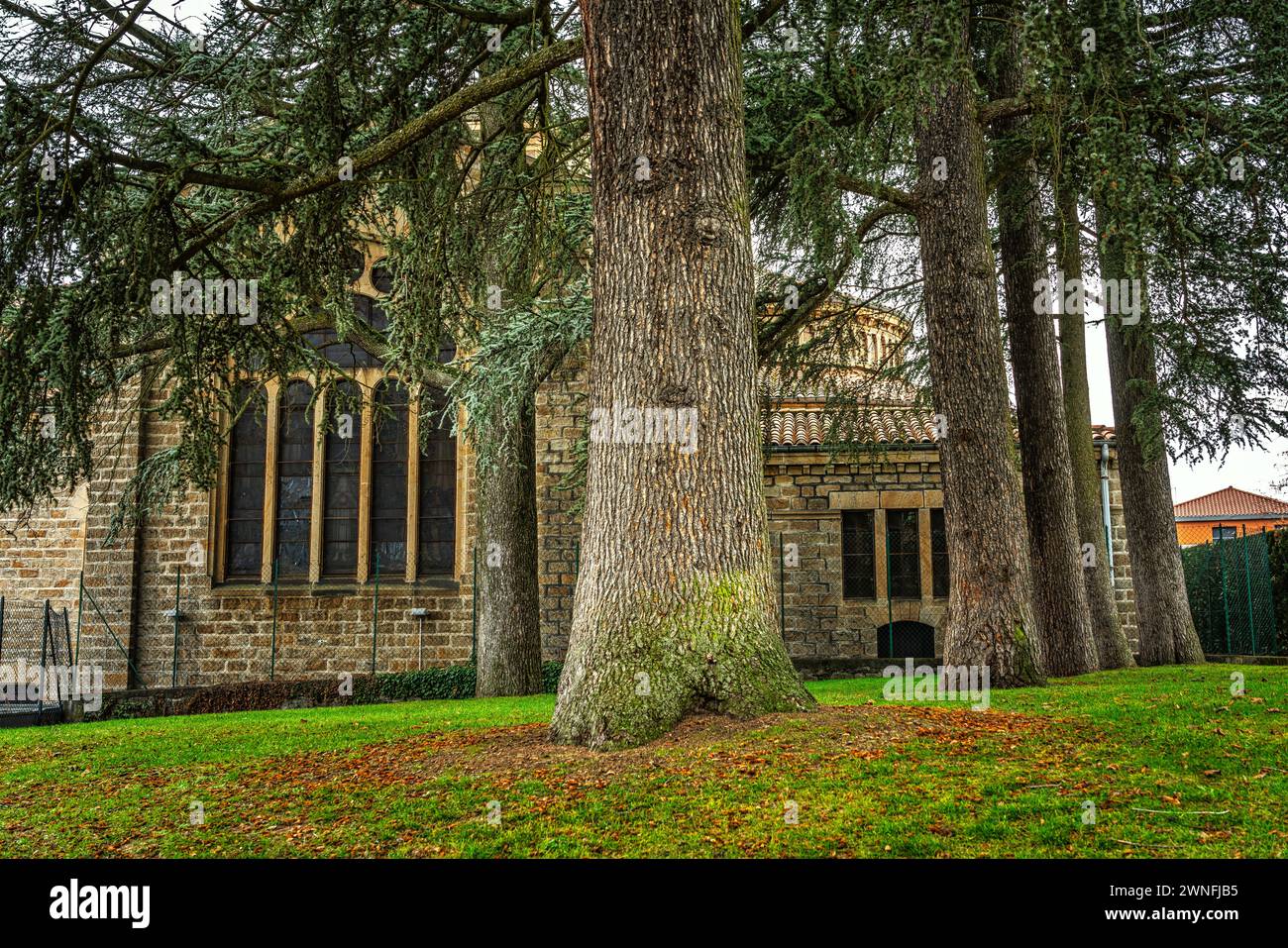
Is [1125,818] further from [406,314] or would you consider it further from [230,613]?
[230,613]

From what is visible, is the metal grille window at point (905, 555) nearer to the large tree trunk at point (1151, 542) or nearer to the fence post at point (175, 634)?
the large tree trunk at point (1151, 542)

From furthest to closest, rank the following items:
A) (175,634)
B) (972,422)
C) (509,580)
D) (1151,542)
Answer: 1. (175,634)
2. (509,580)
3. (1151,542)
4. (972,422)

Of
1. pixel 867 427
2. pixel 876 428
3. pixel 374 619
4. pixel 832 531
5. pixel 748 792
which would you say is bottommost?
pixel 748 792

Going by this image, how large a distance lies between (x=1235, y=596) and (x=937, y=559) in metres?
4.51

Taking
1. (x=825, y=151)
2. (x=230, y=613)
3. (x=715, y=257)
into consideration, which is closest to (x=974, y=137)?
(x=825, y=151)

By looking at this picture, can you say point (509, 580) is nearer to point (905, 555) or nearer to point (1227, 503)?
point (905, 555)

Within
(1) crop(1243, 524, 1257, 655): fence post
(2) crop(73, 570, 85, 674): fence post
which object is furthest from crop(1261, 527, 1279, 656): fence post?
(2) crop(73, 570, 85, 674): fence post

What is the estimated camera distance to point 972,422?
921 cm

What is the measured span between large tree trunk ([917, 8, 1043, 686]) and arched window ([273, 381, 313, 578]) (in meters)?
12.6

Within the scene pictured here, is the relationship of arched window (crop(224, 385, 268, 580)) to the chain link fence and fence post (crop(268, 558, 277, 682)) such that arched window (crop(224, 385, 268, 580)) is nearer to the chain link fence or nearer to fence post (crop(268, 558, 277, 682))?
fence post (crop(268, 558, 277, 682))

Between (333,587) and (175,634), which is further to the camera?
(175,634)

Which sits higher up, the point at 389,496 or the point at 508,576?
the point at 389,496

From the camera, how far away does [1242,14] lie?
7648mm

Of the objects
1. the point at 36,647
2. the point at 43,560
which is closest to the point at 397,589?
the point at 36,647
